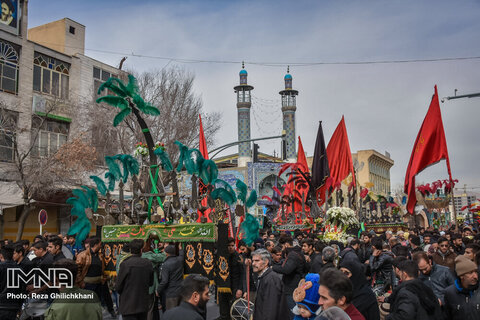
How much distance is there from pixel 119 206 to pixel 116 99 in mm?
2560

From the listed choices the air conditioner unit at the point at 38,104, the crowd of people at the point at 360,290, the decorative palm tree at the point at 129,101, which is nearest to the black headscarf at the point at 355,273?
the crowd of people at the point at 360,290

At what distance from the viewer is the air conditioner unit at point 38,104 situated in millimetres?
23031

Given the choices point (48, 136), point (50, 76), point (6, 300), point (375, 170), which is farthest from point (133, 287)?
point (375, 170)

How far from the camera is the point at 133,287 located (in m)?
7.20

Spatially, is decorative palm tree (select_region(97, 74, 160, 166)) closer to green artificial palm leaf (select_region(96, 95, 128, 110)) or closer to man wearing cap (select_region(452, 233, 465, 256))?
green artificial palm leaf (select_region(96, 95, 128, 110))

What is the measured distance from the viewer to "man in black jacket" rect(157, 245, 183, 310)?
8161 mm

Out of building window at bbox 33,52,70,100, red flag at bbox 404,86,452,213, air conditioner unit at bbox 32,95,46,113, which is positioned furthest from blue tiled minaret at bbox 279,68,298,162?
red flag at bbox 404,86,452,213

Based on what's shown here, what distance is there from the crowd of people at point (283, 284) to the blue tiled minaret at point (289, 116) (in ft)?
115

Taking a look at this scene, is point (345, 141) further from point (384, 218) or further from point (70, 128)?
point (70, 128)

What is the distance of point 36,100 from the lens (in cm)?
2316

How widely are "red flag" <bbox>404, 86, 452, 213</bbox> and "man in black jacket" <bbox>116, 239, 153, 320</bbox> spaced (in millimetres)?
10051

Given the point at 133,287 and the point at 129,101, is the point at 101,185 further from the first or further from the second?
the point at 133,287

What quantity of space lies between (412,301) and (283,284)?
170 cm

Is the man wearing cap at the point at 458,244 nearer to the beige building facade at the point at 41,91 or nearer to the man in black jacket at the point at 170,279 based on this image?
the man in black jacket at the point at 170,279
